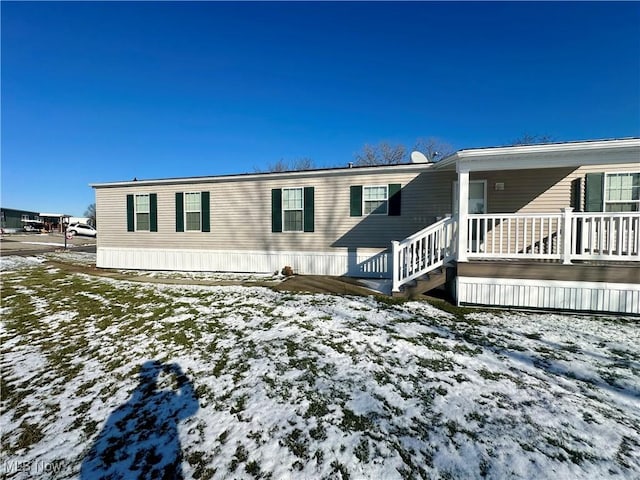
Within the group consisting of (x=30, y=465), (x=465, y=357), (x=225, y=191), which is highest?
(x=225, y=191)

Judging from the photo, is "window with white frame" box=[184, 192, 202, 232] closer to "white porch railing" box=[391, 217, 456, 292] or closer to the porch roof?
"white porch railing" box=[391, 217, 456, 292]

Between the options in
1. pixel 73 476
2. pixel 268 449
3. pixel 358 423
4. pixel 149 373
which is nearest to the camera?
pixel 73 476

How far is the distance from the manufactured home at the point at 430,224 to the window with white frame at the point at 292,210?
3 centimetres

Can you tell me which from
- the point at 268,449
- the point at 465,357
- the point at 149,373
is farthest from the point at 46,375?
the point at 465,357

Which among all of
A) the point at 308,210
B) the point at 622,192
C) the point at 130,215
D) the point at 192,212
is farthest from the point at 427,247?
the point at 130,215

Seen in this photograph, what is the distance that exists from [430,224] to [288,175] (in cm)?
453

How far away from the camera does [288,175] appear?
363 inches

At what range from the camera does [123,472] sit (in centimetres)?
214

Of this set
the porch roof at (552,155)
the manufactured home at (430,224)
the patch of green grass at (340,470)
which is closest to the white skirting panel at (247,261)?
the manufactured home at (430,224)

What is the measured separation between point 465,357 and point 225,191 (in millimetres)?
8618

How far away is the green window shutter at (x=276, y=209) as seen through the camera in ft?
30.9

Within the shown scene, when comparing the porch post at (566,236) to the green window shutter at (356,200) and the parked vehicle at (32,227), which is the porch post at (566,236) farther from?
the parked vehicle at (32,227)

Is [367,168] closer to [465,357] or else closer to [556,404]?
[465,357]

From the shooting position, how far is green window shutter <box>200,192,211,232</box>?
397 inches
